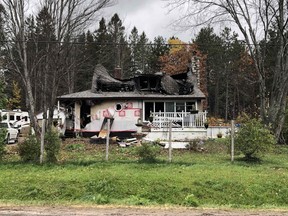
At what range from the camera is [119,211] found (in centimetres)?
782

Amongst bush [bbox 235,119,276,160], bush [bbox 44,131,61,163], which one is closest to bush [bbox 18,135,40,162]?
bush [bbox 44,131,61,163]

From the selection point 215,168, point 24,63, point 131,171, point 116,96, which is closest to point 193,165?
point 215,168

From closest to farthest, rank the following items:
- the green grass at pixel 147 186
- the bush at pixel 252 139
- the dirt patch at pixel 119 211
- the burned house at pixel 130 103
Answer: the dirt patch at pixel 119 211 → the green grass at pixel 147 186 → the bush at pixel 252 139 → the burned house at pixel 130 103

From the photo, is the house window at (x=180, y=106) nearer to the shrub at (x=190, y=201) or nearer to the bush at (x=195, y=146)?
the bush at (x=195, y=146)

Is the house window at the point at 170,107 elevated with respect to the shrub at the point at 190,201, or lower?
elevated

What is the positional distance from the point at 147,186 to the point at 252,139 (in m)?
5.62

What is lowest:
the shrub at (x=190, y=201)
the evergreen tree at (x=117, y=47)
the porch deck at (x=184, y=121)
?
the shrub at (x=190, y=201)

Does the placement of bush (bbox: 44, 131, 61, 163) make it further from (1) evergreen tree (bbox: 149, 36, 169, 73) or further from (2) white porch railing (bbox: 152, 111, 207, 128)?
(1) evergreen tree (bbox: 149, 36, 169, 73)

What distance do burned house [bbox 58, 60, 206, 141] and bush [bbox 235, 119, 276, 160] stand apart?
40.9 feet

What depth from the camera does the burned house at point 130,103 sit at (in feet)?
91.2

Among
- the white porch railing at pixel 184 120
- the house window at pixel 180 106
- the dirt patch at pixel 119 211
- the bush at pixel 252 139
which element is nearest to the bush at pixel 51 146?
the dirt patch at pixel 119 211

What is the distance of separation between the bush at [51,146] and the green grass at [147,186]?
1.01m

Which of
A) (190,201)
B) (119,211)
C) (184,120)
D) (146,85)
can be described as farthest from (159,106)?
(119,211)

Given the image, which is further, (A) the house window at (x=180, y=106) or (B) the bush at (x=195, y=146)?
(A) the house window at (x=180, y=106)
